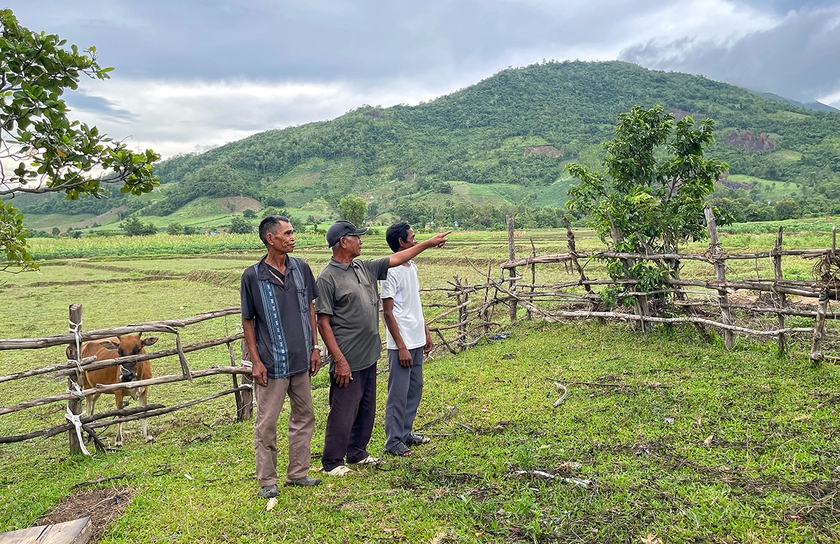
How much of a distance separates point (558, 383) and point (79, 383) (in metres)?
5.12

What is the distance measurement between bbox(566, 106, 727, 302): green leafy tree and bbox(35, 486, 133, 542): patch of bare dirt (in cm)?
689

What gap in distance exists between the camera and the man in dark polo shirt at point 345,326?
4031mm

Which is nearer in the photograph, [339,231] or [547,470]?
[547,470]

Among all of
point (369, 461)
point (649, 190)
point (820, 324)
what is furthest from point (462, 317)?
point (369, 461)

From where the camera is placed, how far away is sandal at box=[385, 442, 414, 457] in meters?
4.44

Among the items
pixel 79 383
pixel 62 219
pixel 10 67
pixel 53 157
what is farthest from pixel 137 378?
pixel 62 219

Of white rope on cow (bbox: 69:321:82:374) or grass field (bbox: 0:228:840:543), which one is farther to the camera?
white rope on cow (bbox: 69:321:82:374)

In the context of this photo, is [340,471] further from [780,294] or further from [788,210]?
[788,210]

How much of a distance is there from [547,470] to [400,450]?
48.4 inches

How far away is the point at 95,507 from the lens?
3846mm

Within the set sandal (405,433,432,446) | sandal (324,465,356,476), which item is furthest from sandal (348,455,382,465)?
sandal (405,433,432,446)

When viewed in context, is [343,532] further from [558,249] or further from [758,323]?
[558,249]

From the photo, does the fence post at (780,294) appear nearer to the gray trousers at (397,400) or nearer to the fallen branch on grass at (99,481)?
the gray trousers at (397,400)

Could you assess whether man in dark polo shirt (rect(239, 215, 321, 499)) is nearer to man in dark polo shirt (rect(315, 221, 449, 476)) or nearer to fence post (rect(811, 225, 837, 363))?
man in dark polo shirt (rect(315, 221, 449, 476))
